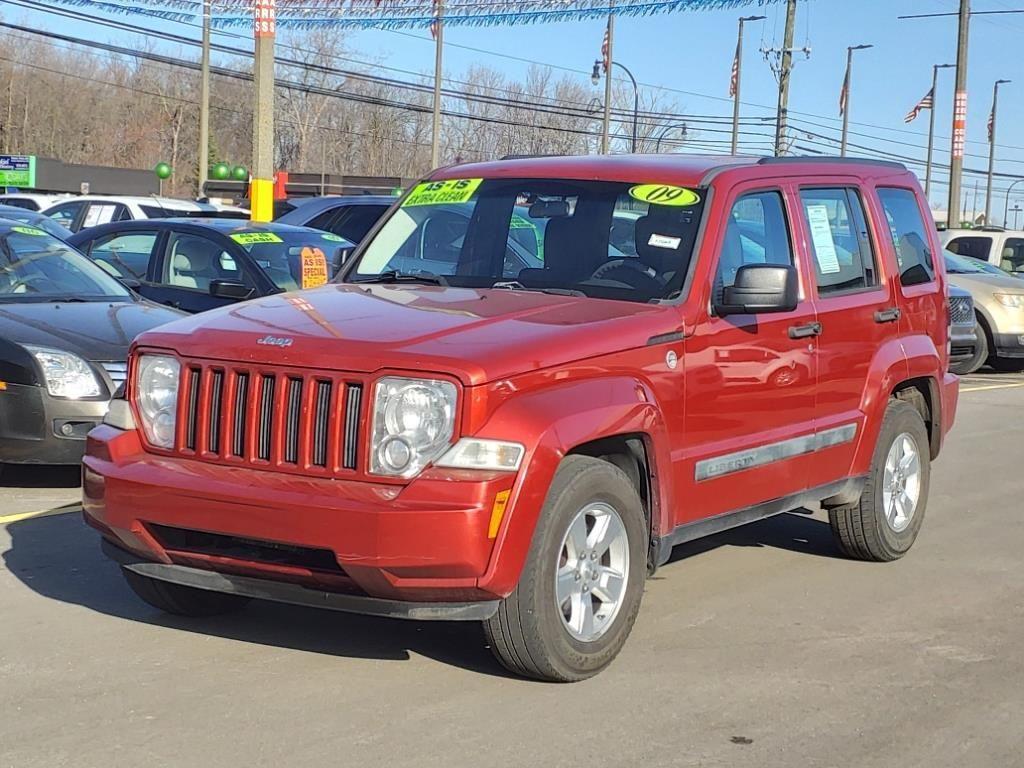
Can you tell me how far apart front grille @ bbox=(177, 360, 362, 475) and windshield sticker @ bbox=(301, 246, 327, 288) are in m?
5.92

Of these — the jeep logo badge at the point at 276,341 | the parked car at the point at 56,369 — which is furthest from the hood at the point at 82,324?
the jeep logo badge at the point at 276,341

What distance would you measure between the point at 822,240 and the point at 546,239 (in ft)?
4.58

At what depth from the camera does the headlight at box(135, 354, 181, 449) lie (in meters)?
5.01

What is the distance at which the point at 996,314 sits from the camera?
58.9 feet

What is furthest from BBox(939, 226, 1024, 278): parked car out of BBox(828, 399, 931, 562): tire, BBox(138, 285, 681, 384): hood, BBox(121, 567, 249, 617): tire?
BBox(121, 567, 249, 617): tire

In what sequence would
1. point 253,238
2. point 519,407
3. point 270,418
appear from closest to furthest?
point 519,407
point 270,418
point 253,238

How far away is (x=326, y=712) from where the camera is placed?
4.53m

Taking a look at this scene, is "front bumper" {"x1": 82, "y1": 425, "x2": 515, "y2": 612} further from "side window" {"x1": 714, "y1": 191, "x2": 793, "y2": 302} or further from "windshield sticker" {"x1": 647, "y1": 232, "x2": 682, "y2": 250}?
"side window" {"x1": 714, "y1": 191, "x2": 793, "y2": 302}

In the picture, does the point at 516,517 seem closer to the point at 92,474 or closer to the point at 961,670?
the point at 92,474

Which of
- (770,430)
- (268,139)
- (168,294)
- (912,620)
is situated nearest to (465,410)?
(770,430)

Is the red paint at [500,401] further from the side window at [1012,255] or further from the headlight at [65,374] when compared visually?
the side window at [1012,255]

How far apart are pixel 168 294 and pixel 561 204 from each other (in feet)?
20.3

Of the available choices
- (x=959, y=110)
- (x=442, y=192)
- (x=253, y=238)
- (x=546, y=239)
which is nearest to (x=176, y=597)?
(x=546, y=239)

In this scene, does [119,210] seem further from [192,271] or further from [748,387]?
[748,387]
